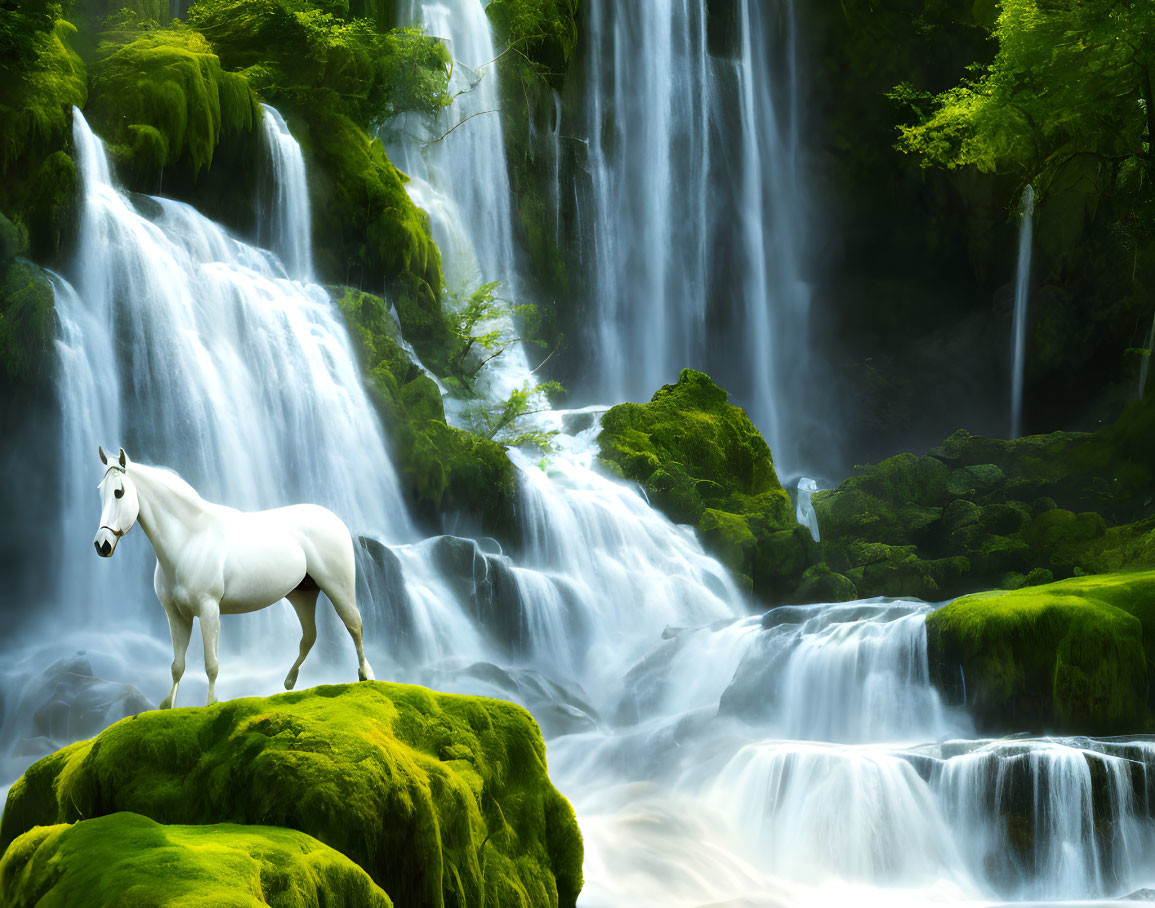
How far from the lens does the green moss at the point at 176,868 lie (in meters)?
3.13

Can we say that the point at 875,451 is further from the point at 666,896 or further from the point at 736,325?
the point at 666,896

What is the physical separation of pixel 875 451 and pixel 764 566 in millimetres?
11637

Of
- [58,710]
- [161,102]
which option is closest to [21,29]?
[161,102]

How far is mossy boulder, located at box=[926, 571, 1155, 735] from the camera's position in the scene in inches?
425

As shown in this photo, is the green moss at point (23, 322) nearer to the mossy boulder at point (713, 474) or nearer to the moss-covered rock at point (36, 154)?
the moss-covered rock at point (36, 154)

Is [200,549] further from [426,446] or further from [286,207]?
[286,207]

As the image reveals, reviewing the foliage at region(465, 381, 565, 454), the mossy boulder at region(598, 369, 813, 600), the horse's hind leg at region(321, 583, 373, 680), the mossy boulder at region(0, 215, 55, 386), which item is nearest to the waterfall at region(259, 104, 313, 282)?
the foliage at region(465, 381, 565, 454)

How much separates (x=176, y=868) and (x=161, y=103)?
43.3 feet

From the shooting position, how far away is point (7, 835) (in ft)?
16.7

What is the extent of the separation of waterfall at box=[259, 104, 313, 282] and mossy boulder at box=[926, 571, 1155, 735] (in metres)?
10.1

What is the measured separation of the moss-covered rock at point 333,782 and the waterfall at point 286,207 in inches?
457

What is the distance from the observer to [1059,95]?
65.4 ft

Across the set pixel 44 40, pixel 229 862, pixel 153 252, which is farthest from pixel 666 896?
pixel 44 40

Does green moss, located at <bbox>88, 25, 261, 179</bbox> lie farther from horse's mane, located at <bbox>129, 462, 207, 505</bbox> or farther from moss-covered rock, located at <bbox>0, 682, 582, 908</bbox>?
moss-covered rock, located at <bbox>0, 682, 582, 908</bbox>
